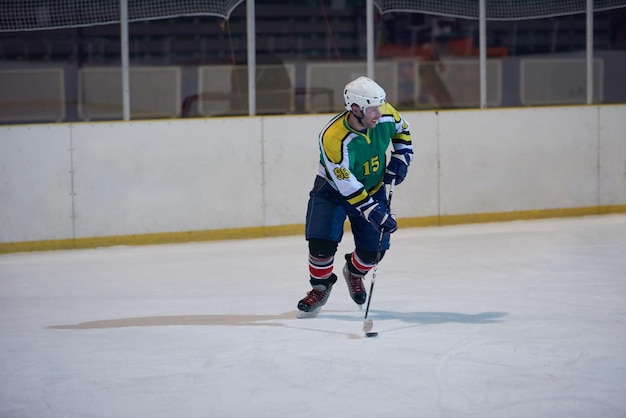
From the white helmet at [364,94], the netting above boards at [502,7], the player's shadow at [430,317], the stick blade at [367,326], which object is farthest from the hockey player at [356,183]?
the netting above boards at [502,7]

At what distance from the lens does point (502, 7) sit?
335 inches

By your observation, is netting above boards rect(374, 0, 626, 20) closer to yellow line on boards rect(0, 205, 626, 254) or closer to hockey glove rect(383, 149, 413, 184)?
yellow line on boards rect(0, 205, 626, 254)

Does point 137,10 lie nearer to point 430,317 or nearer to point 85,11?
point 85,11

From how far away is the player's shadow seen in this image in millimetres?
4672

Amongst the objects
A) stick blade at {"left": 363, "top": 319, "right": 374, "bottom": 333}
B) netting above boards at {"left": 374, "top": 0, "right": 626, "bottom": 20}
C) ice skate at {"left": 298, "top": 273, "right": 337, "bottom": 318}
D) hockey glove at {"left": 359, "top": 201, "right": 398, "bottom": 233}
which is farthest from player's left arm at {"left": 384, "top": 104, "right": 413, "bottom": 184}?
netting above boards at {"left": 374, "top": 0, "right": 626, "bottom": 20}

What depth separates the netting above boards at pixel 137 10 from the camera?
7.43 meters

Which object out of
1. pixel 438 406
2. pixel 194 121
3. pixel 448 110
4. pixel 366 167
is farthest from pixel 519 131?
pixel 438 406

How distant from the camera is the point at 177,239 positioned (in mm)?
7543

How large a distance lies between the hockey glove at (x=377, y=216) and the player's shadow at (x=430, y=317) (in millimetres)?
446

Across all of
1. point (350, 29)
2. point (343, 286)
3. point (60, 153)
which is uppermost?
point (350, 29)

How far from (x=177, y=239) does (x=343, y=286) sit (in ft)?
6.90

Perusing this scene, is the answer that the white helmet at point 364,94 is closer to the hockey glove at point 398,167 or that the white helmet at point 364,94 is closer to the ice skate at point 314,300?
the hockey glove at point 398,167

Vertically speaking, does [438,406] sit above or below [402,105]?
below

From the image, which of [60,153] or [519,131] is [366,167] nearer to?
[60,153]
